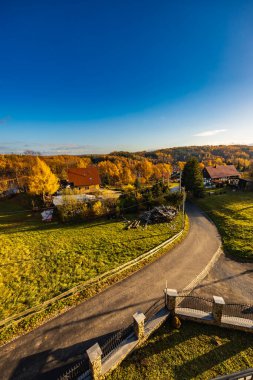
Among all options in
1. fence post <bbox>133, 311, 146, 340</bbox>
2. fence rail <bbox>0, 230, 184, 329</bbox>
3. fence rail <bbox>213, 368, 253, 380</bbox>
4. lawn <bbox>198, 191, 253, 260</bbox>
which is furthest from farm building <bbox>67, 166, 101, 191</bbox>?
fence rail <bbox>213, 368, 253, 380</bbox>

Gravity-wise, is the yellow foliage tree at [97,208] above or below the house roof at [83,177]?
below

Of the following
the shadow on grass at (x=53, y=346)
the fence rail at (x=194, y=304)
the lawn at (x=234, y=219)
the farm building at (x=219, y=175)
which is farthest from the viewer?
the farm building at (x=219, y=175)

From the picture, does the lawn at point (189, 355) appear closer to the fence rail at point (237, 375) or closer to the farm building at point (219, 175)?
the fence rail at point (237, 375)

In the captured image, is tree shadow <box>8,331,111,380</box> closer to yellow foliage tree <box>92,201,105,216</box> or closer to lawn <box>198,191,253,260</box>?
lawn <box>198,191,253,260</box>

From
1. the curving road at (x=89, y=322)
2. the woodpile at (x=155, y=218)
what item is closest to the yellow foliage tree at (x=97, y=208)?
the woodpile at (x=155, y=218)

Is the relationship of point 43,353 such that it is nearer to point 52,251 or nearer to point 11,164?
point 52,251

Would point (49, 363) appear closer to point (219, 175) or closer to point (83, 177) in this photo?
point (83, 177)

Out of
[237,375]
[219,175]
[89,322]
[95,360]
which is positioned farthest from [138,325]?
[219,175]
